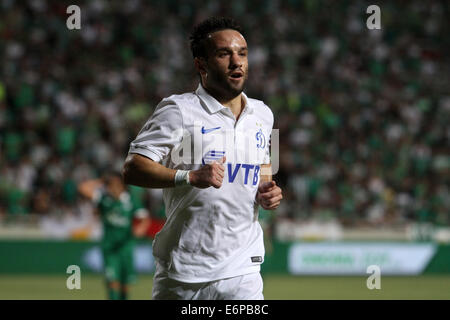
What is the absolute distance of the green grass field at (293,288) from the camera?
556 inches

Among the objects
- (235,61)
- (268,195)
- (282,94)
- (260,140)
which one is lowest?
(268,195)

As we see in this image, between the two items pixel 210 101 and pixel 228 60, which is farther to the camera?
pixel 210 101

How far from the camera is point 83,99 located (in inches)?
814

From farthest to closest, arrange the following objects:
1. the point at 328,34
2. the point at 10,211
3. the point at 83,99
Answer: the point at 328,34 < the point at 83,99 < the point at 10,211

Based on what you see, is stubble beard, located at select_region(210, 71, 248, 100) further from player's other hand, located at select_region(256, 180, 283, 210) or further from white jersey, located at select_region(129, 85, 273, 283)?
player's other hand, located at select_region(256, 180, 283, 210)

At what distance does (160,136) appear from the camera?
15.1 ft

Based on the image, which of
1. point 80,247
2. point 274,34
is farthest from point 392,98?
point 80,247

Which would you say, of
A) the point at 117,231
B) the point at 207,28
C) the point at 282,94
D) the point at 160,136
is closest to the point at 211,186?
the point at 160,136

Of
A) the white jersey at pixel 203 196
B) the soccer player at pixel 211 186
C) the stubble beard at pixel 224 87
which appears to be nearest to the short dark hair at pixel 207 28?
the soccer player at pixel 211 186

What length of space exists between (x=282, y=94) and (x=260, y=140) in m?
17.2

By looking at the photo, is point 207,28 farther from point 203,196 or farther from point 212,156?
point 203,196

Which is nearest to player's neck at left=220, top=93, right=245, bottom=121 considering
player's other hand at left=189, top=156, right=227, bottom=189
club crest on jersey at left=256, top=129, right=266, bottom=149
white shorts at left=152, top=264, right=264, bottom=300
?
club crest on jersey at left=256, top=129, right=266, bottom=149

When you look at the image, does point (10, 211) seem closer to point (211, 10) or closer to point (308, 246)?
point (308, 246)

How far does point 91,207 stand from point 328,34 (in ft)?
31.1
